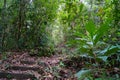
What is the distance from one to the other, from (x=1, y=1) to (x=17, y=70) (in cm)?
395

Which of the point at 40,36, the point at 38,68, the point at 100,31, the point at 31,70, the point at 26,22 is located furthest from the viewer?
the point at 40,36

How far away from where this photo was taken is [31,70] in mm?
5766

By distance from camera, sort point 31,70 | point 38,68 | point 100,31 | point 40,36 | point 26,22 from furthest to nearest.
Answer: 1. point 40,36
2. point 26,22
3. point 38,68
4. point 31,70
5. point 100,31

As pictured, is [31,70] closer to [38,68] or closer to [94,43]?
[38,68]

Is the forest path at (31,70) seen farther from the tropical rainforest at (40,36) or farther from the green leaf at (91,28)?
the green leaf at (91,28)

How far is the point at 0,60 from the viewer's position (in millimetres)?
6578

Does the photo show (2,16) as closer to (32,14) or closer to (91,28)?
(32,14)

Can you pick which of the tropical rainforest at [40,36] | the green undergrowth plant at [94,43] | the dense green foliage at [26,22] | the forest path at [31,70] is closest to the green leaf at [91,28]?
the green undergrowth plant at [94,43]

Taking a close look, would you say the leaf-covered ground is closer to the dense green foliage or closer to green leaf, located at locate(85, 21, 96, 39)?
the dense green foliage

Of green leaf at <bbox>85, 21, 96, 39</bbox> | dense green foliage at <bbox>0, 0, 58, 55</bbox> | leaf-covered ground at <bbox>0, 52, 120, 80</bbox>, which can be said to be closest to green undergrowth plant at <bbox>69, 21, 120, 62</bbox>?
green leaf at <bbox>85, 21, 96, 39</bbox>

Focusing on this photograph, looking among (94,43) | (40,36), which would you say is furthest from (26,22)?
(94,43)

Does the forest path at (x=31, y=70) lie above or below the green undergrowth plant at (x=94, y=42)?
below

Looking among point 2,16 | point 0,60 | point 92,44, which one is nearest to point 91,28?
point 92,44

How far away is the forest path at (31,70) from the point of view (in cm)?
542
